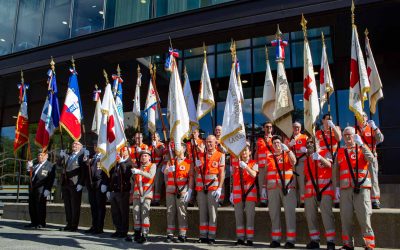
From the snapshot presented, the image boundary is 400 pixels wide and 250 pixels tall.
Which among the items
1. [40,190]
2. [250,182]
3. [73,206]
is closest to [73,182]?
[73,206]

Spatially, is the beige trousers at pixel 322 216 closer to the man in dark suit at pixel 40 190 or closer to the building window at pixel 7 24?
the man in dark suit at pixel 40 190

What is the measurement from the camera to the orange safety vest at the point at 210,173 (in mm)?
7887

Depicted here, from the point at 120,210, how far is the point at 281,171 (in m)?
3.65

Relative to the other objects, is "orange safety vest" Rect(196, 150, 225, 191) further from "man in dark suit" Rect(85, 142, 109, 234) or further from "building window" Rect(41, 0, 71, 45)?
"building window" Rect(41, 0, 71, 45)

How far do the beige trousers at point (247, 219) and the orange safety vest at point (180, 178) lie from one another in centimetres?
117

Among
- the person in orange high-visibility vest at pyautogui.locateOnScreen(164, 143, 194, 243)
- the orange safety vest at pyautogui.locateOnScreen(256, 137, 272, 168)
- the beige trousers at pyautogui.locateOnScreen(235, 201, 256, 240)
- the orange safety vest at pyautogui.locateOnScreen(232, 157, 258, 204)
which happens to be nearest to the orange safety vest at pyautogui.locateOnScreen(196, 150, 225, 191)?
the person in orange high-visibility vest at pyautogui.locateOnScreen(164, 143, 194, 243)

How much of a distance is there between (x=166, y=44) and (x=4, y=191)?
903cm

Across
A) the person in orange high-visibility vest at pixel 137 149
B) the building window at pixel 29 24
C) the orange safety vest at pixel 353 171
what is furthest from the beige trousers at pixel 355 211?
the building window at pixel 29 24

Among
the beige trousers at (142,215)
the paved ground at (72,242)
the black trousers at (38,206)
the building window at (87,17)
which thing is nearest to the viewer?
the paved ground at (72,242)

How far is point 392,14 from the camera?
10273mm

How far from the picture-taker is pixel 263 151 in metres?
8.31

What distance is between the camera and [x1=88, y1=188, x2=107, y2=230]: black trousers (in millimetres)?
9250

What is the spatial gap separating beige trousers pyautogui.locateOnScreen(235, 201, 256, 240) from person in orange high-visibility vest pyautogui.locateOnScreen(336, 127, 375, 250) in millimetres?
1644

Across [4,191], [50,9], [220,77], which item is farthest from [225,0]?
[4,191]
